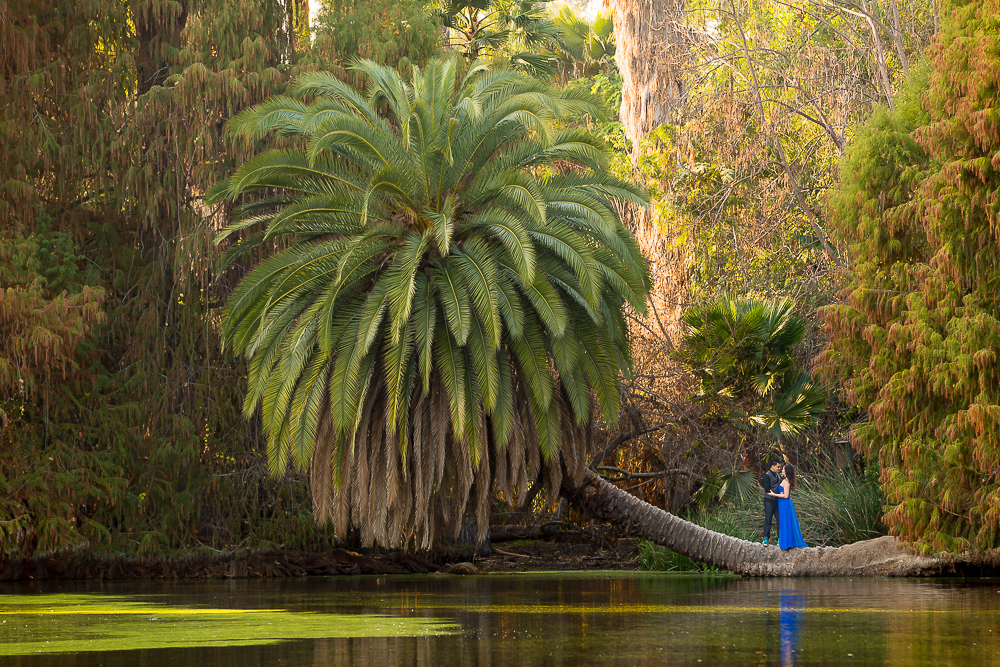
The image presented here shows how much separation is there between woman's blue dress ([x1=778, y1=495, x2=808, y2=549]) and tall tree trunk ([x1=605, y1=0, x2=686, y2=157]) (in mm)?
11383

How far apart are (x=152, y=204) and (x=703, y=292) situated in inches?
475

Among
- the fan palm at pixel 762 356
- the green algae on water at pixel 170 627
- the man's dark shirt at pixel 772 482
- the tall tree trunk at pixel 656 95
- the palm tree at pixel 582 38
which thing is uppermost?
the palm tree at pixel 582 38

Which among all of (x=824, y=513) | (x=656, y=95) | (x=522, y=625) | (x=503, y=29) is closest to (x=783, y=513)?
(x=824, y=513)

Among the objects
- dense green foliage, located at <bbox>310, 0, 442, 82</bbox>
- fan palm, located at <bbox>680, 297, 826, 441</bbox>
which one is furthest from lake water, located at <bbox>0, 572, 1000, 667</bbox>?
dense green foliage, located at <bbox>310, 0, 442, 82</bbox>

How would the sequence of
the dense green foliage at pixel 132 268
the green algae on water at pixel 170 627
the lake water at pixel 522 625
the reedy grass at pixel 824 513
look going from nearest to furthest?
1. the lake water at pixel 522 625
2. the green algae on water at pixel 170 627
3. the reedy grass at pixel 824 513
4. the dense green foliage at pixel 132 268

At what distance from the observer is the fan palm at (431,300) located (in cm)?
1803

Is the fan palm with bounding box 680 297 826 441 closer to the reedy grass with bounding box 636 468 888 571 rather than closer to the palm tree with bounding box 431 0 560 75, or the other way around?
the reedy grass with bounding box 636 468 888 571

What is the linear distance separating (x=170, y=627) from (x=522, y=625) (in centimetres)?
335

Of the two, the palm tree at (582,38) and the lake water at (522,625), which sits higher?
the palm tree at (582,38)

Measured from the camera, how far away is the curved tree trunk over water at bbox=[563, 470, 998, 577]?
58.7 ft

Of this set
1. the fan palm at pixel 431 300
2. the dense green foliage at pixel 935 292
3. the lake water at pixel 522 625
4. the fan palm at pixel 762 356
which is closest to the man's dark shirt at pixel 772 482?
the fan palm at pixel 762 356

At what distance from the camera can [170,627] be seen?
1056cm

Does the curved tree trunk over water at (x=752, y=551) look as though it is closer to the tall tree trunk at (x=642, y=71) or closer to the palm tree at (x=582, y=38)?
the tall tree trunk at (x=642, y=71)

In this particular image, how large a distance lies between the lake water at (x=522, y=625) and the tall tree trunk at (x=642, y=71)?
46.2ft
